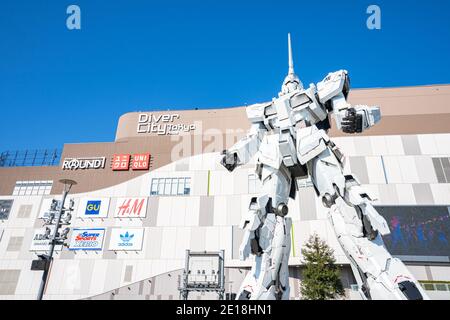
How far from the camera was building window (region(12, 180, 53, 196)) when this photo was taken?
27047mm

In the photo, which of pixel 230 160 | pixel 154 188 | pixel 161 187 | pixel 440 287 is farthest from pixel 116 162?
pixel 440 287

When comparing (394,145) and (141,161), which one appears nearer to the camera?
(394,145)

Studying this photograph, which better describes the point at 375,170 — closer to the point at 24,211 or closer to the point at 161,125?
the point at 161,125

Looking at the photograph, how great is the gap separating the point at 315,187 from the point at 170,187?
21.5 meters

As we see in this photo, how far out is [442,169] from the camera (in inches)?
881

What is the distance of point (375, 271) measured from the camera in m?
3.75

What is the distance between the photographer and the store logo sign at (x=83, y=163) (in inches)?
1077

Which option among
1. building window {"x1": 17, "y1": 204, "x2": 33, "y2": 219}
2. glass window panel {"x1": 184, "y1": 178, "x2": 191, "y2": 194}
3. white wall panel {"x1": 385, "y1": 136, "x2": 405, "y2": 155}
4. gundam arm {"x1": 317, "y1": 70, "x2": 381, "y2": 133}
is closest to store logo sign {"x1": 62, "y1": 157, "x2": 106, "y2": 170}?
building window {"x1": 17, "y1": 204, "x2": 33, "y2": 219}

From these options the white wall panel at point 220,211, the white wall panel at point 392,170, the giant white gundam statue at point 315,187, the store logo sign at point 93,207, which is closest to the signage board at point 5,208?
the store logo sign at point 93,207

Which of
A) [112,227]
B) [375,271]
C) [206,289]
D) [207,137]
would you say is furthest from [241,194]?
[375,271]

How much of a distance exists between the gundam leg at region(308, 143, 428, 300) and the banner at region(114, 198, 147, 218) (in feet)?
72.5

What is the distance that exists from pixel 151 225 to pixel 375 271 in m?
22.5
